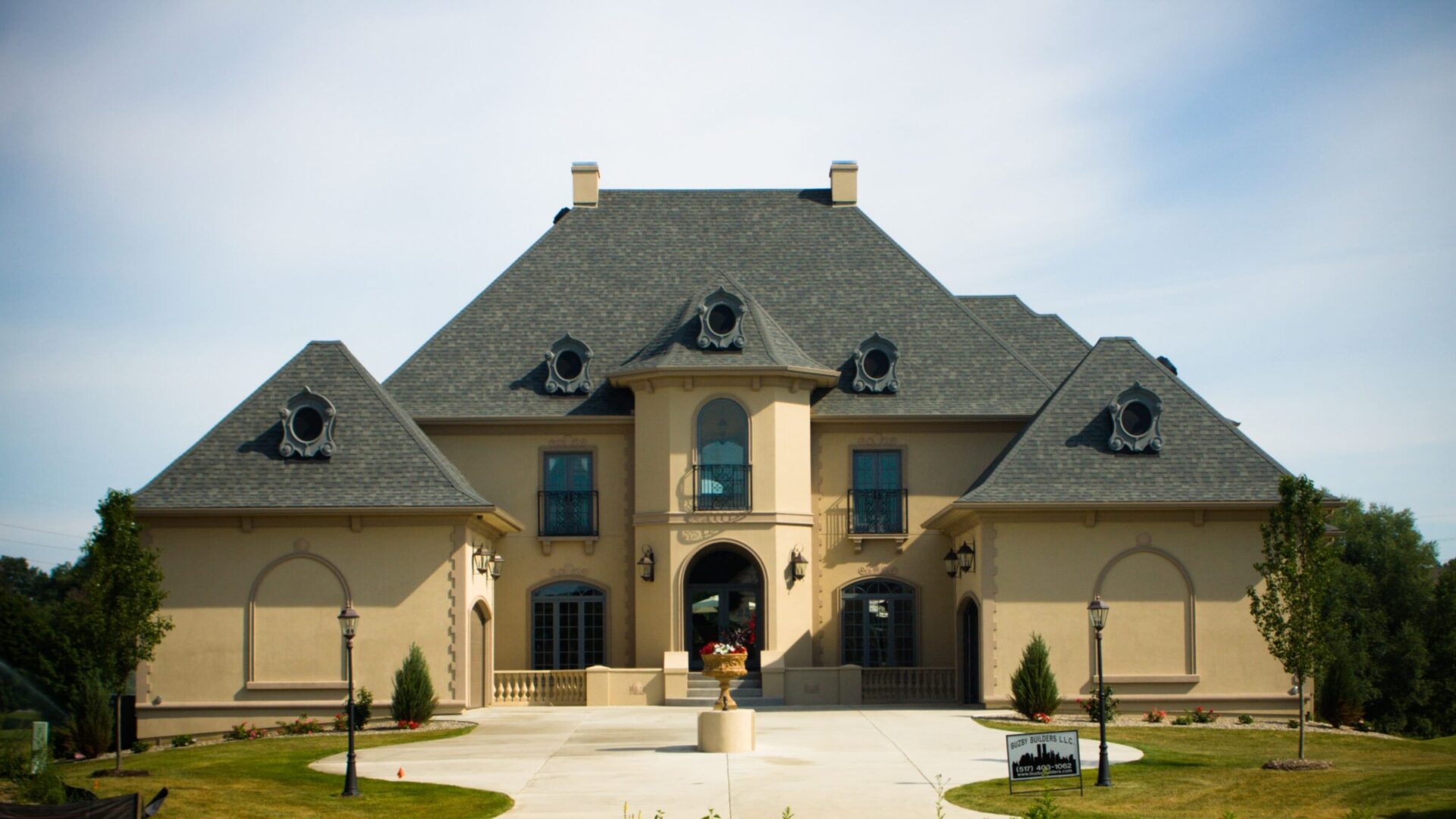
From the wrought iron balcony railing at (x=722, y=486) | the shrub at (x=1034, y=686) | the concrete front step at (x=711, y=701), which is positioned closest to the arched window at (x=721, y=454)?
the wrought iron balcony railing at (x=722, y=486)

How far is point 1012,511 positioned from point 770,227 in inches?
491

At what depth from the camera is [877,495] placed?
3619 centimetres

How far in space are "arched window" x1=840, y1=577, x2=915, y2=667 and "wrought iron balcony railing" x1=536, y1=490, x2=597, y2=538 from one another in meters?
6.34

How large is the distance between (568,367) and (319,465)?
7.14m

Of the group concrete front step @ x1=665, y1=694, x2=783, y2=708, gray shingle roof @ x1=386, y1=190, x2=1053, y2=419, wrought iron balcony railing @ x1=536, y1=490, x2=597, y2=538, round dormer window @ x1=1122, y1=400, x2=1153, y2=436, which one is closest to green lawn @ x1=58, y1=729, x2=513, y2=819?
concrete front step @ x1=665, y1=694, x2=783, y2=708

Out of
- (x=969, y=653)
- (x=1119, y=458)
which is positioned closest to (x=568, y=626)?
(x=969, y=653)

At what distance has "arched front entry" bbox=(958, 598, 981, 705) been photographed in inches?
1303

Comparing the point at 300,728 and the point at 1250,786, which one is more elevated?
the point at 1250,786

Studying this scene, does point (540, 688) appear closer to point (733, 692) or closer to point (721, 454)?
point (733, 692)

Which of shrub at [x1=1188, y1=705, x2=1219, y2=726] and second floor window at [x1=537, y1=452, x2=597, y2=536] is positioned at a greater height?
second floor window at [x1=537, y1=452, x2=597, y2=536]

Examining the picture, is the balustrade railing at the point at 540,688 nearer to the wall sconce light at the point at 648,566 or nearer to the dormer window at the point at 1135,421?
the wall sconce light at the point at 648,566

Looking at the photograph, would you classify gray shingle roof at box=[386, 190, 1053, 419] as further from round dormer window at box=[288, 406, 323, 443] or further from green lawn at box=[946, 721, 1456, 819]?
green lawn at box=[946, 721, 1456, 819]

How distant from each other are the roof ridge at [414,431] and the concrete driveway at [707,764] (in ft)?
15.6

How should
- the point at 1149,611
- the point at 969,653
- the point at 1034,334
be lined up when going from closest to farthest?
the point at 1149,611, the point at 969,653, the point at 1034,334
